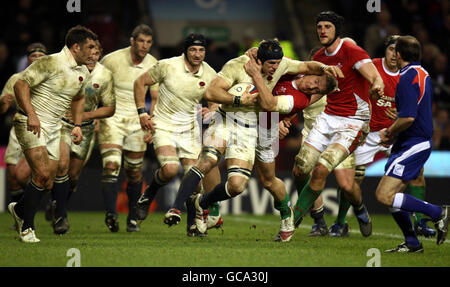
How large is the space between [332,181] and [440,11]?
21.4 ft

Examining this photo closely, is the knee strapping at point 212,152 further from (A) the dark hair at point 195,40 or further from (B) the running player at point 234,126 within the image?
(A) the dark hair at point 195,40

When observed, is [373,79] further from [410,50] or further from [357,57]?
[410,50]

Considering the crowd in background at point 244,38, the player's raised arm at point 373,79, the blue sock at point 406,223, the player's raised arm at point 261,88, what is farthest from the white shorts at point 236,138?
the crowd in background at point 244,38

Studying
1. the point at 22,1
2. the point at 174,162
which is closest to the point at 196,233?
the point at 174,162

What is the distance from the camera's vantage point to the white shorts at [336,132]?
9719 mm

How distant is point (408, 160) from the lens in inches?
322

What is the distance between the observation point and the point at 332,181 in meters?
14.4

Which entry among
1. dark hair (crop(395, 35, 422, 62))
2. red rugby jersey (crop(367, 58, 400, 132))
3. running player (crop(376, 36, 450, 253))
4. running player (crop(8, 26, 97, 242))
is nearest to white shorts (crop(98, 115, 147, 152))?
running player (crop(8, 26, 97, 242))

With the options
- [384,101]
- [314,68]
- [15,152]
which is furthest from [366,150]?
[15,152]

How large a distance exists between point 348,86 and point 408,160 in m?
1.89

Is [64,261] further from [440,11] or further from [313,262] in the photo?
[440,11]

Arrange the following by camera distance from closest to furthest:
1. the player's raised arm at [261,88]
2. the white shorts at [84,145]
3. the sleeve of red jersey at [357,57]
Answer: the player's raised arm at [261,88]
the sleeve of red jersey at [357,57]
the white shorts at [84,145]

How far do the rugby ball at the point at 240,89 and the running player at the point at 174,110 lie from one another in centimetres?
106

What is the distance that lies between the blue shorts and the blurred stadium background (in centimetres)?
613
